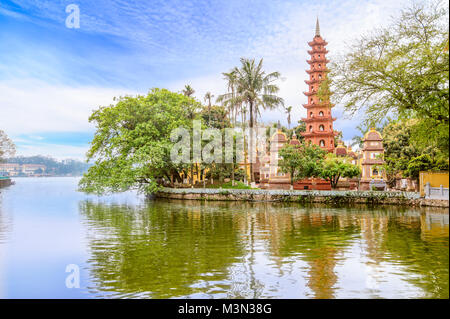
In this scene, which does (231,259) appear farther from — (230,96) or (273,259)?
(230,96)

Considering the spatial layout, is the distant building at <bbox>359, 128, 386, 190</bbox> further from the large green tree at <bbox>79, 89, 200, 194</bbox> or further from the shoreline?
the large green tree at <bbox>79, 89, 200, 194</bbox>

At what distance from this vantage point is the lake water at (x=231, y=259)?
5223 mm

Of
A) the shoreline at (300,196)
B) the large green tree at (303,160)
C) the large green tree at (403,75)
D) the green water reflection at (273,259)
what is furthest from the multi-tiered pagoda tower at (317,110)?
the large green tree at (403,75)

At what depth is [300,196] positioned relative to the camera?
Result: 23672mm

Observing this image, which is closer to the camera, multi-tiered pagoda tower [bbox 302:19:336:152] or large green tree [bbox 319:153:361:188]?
large green tree [bbox 319:153:361:188]

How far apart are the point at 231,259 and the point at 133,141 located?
20.2 metres

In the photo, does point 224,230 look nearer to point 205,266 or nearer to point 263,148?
point 205,266

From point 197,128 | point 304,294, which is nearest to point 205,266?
point 304,294

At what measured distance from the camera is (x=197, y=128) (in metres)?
27.5

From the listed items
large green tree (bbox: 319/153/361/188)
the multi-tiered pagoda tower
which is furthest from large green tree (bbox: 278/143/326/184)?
the multi-tiered pagoda tower

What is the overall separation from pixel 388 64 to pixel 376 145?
2469 centimetres

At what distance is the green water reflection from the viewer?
195 inches

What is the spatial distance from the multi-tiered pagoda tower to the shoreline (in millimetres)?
10666
